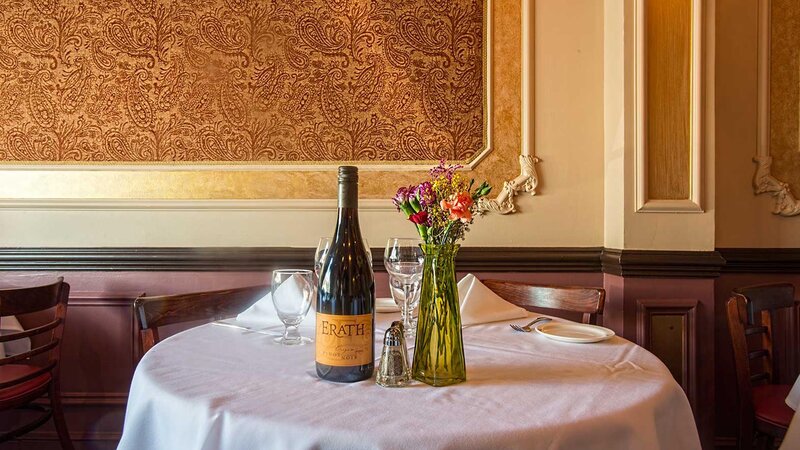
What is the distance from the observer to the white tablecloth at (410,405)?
746 millimetres

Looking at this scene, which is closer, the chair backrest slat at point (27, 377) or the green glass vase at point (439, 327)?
the green glass vase at point (439, 327)

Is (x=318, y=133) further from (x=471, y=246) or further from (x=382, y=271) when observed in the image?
(x=471, y=246)

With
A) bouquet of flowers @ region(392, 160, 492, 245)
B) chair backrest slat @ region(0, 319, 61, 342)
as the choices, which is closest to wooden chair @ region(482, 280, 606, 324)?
bouquet of flowers @ region(392, 160, 492, 245)

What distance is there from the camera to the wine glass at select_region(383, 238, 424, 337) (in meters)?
1.25

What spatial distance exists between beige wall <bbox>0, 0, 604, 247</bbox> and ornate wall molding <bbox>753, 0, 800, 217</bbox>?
696 mm

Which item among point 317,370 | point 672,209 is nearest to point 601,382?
point 317,370

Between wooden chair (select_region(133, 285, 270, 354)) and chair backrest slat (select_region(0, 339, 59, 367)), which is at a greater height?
wooden chair (select_region(133, 285, 270, 354))

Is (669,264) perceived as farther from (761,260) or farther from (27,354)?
(27,354)

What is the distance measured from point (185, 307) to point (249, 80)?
52.5 inches

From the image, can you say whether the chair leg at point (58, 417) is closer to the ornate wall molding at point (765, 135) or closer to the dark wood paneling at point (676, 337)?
the dark wood paneling at point (676, 337)

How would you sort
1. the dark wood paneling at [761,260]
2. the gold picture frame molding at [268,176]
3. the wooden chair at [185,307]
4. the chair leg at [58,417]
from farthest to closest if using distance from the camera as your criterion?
the gold picture frame molding at [268,176]
the dark wood paneling at [761,260]
the chair leg at [58,417]
the wooden chair at [185,307]

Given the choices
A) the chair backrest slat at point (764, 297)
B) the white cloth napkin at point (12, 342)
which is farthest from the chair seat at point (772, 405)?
the white cloth napkin at point (12, 342)

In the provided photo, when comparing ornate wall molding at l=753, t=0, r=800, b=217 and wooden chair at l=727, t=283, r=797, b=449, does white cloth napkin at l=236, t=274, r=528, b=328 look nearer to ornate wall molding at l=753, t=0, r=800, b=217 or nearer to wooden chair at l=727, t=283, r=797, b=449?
wooden chair at l=727, t=283, r=797, b=449

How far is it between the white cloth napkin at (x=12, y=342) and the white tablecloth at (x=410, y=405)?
5.09ft
